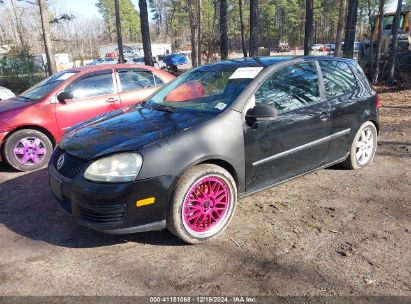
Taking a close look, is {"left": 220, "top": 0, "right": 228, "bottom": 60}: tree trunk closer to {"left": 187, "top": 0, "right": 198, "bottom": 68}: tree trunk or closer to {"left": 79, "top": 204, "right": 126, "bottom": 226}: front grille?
{"left": 187, "top": 0, "right": 198, "bottom": 68}: tree trunk

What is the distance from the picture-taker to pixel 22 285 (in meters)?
2.76

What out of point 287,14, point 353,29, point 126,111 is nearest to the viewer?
point 126,111

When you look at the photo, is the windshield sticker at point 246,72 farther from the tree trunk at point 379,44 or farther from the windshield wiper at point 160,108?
the tree trunk at point 379,44

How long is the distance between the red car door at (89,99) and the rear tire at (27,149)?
15.4 inches

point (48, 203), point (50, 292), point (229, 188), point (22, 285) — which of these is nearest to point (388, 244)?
point (229, 188)

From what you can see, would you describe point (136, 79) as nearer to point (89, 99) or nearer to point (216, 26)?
point (89, 99)

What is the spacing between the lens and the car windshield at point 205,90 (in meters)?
3.62

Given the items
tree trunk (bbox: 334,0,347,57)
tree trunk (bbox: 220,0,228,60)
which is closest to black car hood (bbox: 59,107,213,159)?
tree trunk (bbox: 334,0,347,57)

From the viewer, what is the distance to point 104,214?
296 centimetres

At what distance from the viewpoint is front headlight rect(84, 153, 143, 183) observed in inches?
115

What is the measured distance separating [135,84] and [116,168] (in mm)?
3894

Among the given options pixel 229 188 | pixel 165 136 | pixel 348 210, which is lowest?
pixel 348 210

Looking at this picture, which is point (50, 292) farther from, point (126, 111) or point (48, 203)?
point (126, 111)

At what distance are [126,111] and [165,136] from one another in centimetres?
123
